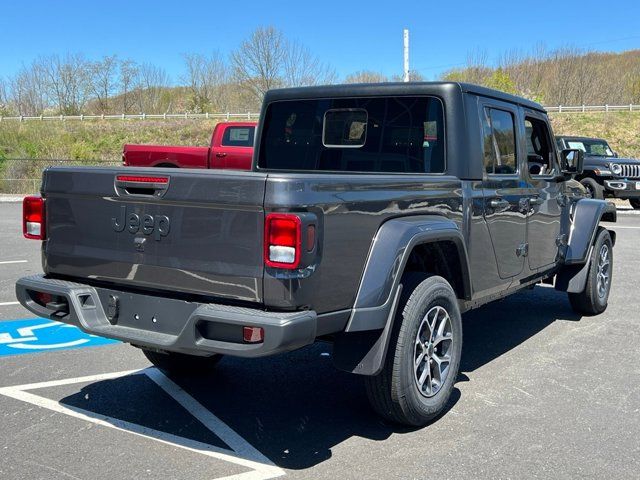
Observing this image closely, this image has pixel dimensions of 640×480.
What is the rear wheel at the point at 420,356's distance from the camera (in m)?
3.65

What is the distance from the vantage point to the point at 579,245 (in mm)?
6195

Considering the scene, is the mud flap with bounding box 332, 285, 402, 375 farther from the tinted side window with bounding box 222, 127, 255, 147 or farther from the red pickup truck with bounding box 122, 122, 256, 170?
the tinted side window with bounding box 222, 127, 255, 147

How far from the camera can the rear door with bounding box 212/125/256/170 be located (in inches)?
628

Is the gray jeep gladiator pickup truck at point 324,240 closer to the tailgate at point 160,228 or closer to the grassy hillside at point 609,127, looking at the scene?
the tailgate at point 160,228

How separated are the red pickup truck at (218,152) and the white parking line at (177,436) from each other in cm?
1136

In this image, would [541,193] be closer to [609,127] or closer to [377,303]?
[377,303]

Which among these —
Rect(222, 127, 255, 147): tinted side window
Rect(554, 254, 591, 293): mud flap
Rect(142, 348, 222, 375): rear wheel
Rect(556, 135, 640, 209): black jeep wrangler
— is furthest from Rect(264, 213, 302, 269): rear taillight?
Rect(556, 135, 640, 209): black jeep wrangler

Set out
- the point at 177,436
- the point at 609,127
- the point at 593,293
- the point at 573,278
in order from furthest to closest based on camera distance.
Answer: the point at 609,127 < the point at 593,293 < the point at 573,278 < the point at 177,436

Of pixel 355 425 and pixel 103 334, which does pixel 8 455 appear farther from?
pixel 355 425

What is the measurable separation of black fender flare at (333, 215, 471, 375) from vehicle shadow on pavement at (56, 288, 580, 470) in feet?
1.77

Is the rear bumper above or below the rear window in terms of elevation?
below

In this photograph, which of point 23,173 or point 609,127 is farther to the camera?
point 609,127

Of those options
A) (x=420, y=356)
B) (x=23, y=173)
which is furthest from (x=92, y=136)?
(x=420, y=356)

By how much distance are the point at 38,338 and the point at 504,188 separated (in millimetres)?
4006
